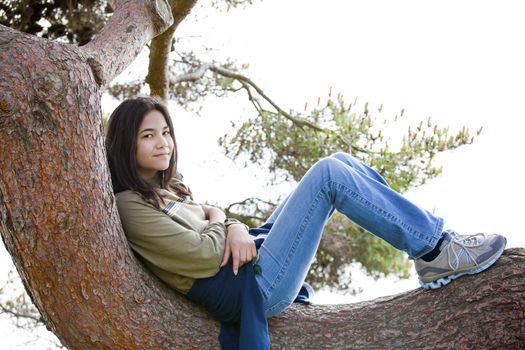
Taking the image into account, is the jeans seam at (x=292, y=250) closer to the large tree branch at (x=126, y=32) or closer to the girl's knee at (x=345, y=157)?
the girl's knee at (x=345, y=157)

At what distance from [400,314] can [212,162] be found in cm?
385

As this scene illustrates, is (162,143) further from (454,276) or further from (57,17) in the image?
(57,17)

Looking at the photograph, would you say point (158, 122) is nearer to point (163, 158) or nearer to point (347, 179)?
point (163, 158)

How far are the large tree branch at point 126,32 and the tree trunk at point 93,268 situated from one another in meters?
0.03

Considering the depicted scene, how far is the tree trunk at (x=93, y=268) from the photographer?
205 cm

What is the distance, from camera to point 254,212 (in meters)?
6.05

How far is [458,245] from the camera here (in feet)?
7.85

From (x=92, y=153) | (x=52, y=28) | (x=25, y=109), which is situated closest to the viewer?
(x=25, y=109)

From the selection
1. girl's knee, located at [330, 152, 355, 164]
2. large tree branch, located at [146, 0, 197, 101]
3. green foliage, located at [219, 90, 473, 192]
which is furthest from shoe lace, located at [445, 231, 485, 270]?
green foliage, located at [219, 90, 473, 192]

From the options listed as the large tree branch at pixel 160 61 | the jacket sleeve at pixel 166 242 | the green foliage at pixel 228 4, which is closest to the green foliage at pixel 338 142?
the green foliage at pixel 228 4

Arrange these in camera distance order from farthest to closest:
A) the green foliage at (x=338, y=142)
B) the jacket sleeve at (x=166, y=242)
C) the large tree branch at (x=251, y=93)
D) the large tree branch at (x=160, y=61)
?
1. the large tree branch at (x=251, y=93)
2. the green foliage at (x=338, y=142)
3. the large tree branch at (x=160, y=61)
4. the jacket sleeve at (x=166, y=242)

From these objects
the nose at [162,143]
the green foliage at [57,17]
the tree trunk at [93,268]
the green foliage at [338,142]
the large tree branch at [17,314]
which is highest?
the green foliage at [57,17]

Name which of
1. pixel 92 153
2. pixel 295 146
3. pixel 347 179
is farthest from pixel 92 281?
pixel 295 146

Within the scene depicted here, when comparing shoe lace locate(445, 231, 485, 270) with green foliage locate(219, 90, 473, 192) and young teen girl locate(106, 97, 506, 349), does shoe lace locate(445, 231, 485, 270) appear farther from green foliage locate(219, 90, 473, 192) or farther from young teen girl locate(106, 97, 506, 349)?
green foliage locate(219, 90, 473, 192)
